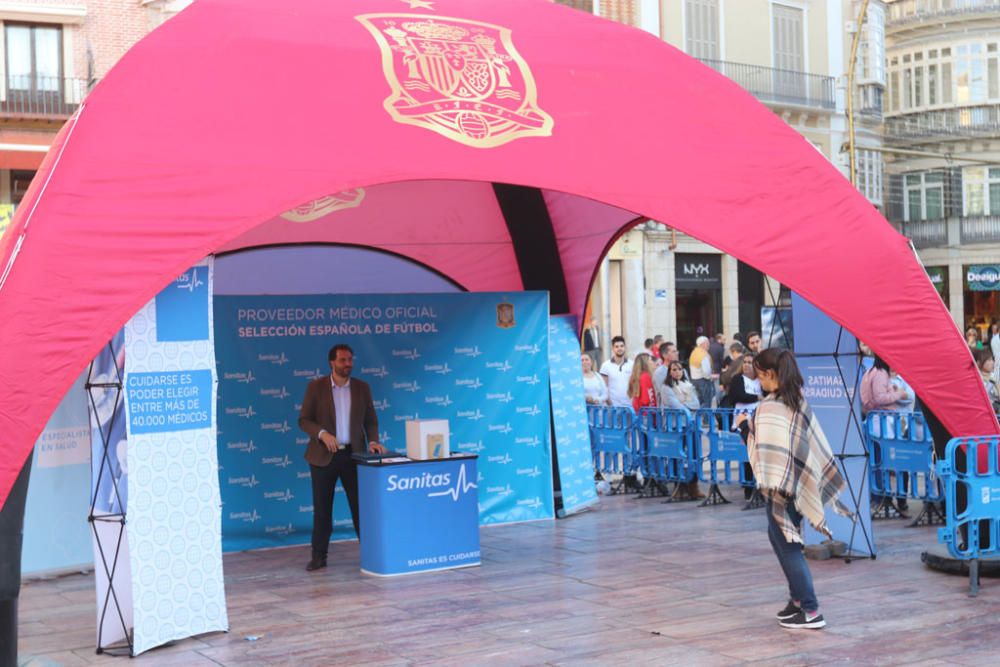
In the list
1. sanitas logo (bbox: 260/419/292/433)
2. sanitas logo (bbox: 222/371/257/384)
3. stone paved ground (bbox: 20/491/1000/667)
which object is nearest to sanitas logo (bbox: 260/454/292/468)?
sanitas logo (bbox: 260/419/292/433)

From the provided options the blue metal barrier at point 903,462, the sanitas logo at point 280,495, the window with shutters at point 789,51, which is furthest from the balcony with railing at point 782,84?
the sanitas logo at point 280,495

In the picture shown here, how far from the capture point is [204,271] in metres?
9.23

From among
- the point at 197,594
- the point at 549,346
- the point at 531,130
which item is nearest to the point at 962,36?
the point at 549,346

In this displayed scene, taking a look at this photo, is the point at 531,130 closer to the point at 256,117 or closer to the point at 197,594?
the point at 256,117

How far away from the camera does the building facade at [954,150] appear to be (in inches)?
1800

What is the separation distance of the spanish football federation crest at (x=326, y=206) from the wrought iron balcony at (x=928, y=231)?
35.2 meters

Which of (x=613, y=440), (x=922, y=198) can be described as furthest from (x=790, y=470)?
(x=922, y=198)

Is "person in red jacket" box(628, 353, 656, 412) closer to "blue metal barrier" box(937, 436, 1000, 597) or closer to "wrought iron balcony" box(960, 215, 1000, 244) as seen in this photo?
"blue metal barrier" box(937, 436, 1000, 597)

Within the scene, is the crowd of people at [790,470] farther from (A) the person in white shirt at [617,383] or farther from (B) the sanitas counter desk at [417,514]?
(A) the person in white shirt at [617,383]

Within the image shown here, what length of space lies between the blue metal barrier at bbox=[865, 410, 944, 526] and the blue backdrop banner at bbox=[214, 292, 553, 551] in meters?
3.59

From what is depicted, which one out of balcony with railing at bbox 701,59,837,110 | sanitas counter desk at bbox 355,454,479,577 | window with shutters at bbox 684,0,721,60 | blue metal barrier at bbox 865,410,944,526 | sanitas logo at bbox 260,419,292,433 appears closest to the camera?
sanitas counter desk at bbox 355,454,479,577

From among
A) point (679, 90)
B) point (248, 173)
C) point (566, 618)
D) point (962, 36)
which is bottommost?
point (566, 618)

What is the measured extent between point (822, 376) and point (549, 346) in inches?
154

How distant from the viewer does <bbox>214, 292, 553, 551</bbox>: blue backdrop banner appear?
43.7ft
